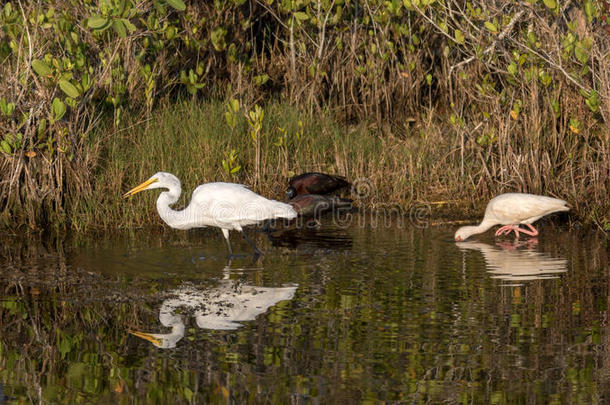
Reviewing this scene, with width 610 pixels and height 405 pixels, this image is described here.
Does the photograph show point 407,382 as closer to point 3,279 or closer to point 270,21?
point 3,279

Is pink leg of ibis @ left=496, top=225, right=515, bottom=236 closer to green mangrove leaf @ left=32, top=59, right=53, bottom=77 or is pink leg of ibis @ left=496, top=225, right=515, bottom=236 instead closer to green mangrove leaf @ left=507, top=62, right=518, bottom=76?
green mangrove leaf @ left=507, top=62, right=518, bottom=76

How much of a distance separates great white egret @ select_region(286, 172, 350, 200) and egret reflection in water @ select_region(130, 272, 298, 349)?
3426mm

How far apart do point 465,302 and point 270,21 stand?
924 cm

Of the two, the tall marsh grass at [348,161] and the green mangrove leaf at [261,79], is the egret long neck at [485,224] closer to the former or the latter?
the tall marsh grass at [348,161]

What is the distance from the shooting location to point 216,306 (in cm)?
688

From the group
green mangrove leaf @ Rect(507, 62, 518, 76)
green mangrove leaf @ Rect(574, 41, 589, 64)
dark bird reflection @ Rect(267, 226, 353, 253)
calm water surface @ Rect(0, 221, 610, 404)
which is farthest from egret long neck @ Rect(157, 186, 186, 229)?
green mangrove leaf @ Rect(574, 41, 589, 64)

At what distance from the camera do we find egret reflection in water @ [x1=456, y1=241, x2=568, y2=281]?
794 cm

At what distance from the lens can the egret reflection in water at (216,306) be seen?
6.20 meters

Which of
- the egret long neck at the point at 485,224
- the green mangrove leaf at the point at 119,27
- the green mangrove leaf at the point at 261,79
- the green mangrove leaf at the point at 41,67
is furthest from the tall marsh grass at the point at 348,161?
the green mangrove leaf at the point at 119,27

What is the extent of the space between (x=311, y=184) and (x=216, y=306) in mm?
4490

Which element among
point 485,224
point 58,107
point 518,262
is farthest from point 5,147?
point 518,262

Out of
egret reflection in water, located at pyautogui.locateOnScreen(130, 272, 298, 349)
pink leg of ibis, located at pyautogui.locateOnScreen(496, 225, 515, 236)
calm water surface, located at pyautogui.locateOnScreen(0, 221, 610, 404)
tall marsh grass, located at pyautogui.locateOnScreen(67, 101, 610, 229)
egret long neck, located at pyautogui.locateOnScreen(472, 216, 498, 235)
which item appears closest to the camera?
calm water surface, located at pyautogui.locateOnScreen(0, 221, 610, 404)

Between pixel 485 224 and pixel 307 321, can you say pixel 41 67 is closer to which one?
pixel 307 321

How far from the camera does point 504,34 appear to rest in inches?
401
